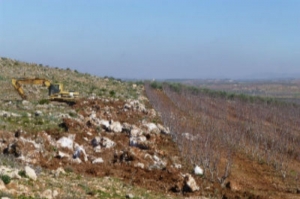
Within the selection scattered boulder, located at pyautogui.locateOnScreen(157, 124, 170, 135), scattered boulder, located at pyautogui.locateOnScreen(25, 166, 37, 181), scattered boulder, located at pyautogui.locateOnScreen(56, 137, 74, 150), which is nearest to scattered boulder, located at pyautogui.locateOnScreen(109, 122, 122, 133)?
scattered boulder, located at pyautogui.locateOnScreen(157, 124, 170, 135)

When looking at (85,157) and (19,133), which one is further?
(19,133)

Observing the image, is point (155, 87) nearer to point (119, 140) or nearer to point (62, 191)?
point (119, 140)

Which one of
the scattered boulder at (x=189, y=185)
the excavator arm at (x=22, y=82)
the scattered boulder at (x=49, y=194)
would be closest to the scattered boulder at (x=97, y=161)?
the scattered boulder at (x=189, y=185)

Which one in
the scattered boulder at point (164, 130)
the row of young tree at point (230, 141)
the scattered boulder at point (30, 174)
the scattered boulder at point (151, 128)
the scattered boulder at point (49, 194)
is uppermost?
the scattered boulder at point (30, 174)

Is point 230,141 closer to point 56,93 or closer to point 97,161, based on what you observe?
point 97,161

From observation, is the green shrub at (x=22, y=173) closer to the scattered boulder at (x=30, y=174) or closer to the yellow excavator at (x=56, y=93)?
the scattered boulder at (x=30, y=174)

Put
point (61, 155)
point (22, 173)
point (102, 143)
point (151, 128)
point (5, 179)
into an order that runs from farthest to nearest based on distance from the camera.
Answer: point (151, 128) < point (102, 143) < point (61, 155) < point (22, 173) < point (5, 179)

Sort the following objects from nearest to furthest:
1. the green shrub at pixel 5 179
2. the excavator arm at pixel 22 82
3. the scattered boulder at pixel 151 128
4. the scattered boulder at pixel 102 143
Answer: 1. the green shrub at pixel 5 179
2. the scattered boulder at pixel 102 143
3. the scattered boulder at pixel 151 128
4. the excavator arm at pixel 22 82

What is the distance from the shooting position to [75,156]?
13609 millimetres

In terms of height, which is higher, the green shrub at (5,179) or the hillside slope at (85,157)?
the green shrub at (5,179)

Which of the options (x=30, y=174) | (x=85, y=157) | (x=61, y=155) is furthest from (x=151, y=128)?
(x=30, y=174)

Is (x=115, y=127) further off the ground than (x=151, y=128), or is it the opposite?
(x=115, y=127)

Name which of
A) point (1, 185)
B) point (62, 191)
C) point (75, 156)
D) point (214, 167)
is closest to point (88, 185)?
point (62, 191)

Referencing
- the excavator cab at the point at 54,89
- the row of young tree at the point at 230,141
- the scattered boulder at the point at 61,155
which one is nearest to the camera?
the scattered boulder at the point at 61,155
